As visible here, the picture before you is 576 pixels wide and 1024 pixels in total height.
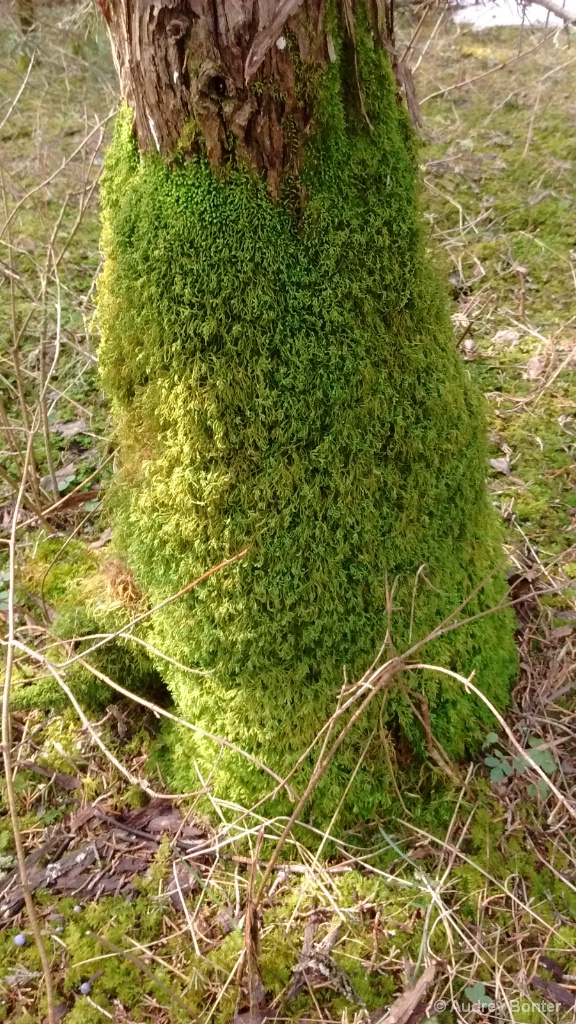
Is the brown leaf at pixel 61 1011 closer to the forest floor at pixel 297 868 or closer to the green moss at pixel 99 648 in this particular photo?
the forest floor at pixel 297 868

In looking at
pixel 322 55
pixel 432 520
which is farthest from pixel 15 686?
pixel 322 55

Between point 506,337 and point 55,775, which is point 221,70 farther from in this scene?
point 506,337

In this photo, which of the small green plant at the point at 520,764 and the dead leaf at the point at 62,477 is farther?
the dead leaf at the point at 62,477

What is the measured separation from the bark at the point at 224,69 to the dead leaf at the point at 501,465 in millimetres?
2117

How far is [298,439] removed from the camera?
5.60 feet

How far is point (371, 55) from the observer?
5.05 ft

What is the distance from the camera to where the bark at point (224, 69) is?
4.37 ft

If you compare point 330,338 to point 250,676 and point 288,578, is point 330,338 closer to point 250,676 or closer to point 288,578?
point 288,578

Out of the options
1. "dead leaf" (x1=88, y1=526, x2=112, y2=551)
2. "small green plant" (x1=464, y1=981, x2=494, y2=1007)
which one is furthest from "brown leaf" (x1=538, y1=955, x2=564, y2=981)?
"dead leaf" (x1=88, y1=526, x2=112, y2=551)

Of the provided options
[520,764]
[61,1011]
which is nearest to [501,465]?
[520,764]

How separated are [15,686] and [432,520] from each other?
1.74 m

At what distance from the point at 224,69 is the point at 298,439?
86cm

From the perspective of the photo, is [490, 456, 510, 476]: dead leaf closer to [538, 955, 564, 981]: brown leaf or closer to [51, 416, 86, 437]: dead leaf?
[538, 955, 564, 981]: brown leaf

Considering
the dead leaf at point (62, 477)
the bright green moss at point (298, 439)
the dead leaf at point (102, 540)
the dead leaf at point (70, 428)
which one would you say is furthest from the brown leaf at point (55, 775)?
the dead leaf at point (70, 428)
